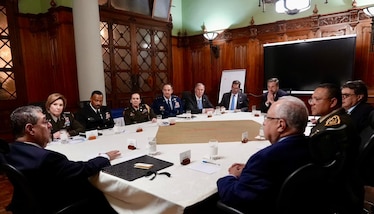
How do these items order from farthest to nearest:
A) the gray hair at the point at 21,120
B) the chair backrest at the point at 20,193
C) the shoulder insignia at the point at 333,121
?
the shoulder insignia at the point at 333,121
the gray hair at the point at 21,120
the chair backrest at the point at 20,193

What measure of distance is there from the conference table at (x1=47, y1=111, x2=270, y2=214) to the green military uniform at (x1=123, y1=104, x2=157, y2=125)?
1.15 m

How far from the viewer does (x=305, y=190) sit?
1.12 m

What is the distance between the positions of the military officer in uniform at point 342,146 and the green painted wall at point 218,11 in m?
3.50

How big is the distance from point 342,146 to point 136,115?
2.85 meters

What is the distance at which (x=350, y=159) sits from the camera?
1428mm

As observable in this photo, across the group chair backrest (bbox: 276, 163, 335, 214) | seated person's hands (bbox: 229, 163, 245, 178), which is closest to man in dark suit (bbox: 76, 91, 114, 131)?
seated person's hands (bbox: 229, 163, 245, 178)

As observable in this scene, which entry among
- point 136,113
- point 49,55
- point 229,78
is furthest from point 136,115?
point 229,78

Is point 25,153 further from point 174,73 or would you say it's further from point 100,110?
point 174,73

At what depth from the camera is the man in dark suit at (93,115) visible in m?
3.34

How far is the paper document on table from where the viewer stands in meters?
1.61

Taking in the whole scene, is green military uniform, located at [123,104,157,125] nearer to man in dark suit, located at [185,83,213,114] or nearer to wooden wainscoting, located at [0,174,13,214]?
man in dark suit, located at [185,83,213,114]

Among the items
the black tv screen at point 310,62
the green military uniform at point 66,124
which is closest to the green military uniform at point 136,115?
the green military uniform at point 66,124

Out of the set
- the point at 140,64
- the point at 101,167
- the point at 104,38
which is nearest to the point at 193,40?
the point at 140,64

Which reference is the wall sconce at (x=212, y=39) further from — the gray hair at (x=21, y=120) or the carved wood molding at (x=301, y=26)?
the gray hair at (x=21, y=120)
